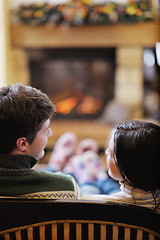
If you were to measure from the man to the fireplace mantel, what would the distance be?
2.79 meters

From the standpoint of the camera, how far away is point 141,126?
3.02 ft

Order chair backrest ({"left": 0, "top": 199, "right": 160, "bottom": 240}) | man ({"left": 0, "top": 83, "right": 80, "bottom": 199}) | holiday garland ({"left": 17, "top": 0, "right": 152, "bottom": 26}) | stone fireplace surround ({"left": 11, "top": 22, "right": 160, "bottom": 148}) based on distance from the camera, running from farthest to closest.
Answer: stone fireplace surround ({"left": 11, "top": 22, "right": 160, "bottom": 148})
holiday garland ({"left": 17, "top": 0, "right": 152, "bottom": 26})
man ({"left": 0, "top": 83, "right": 80, "bottom": 199})
chair backrest ({"left": 0, "top": 199, "right": 160, "bottom": 240})

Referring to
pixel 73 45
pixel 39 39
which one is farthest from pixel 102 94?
pixel 39 39

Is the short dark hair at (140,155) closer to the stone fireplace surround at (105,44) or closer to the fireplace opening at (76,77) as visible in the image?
the stone fireplace surround at (105,44)

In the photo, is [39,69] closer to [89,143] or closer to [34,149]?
[89,143]

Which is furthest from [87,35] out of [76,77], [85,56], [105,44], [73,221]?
[73,221]

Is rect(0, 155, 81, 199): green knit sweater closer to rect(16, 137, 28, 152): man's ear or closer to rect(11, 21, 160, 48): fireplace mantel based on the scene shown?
rect(16, 137, 28, 152): man's ear

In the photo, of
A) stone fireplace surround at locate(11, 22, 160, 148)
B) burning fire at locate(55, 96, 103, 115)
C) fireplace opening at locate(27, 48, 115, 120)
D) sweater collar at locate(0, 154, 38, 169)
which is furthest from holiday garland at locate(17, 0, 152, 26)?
sweater collar at locate(0, 154, 38, 169)

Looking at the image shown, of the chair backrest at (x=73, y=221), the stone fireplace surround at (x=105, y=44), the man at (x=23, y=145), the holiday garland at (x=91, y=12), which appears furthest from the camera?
the stone fireplace surround at (x=105, y=44)

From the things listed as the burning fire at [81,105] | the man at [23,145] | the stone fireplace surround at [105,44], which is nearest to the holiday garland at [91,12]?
the stone fireplace surround at [105,44]

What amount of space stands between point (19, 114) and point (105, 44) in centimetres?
290

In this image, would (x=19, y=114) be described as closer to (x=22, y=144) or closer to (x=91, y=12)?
(x=22, y=144)

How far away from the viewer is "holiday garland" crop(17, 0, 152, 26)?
133 inches

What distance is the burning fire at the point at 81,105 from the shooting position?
3902 millimetres
